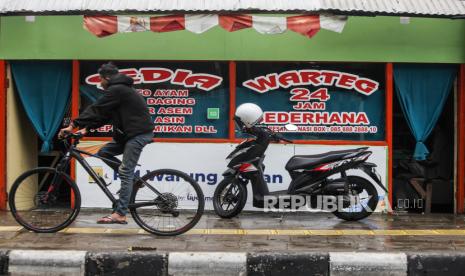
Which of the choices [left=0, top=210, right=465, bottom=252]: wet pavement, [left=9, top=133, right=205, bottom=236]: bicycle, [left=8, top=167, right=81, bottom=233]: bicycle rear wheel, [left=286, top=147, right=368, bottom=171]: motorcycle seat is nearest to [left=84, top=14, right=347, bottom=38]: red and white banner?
[left=286, top=147, right=368, bottom=171]: motorcycle seat

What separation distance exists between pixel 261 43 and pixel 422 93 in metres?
2.34

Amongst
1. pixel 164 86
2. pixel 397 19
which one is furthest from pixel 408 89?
pixel 164 86

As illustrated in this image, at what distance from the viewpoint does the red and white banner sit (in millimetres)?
7668

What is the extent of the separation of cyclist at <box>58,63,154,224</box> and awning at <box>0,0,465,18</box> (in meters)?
1.80

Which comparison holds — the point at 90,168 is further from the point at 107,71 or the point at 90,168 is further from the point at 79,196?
the point at 107,71

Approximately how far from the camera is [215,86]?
27.3 feet

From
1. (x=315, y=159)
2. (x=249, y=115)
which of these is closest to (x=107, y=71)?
(x=249, y=115)

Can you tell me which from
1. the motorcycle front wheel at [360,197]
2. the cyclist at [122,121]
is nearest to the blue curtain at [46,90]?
the cyclist at [122,121]

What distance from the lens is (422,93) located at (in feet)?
27.5

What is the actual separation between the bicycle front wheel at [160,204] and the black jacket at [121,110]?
1.69ft

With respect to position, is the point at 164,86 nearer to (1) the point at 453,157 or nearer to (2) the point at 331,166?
(2) the point at 331,166

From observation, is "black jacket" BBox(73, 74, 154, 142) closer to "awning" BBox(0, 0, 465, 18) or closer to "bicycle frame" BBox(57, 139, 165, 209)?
"bicycle frame" BBox(57, 139, 165, 209)

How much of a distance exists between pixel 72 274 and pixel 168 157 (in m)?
2.94

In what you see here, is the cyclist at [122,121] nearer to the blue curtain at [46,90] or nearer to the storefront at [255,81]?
the storefront at [255,81]
